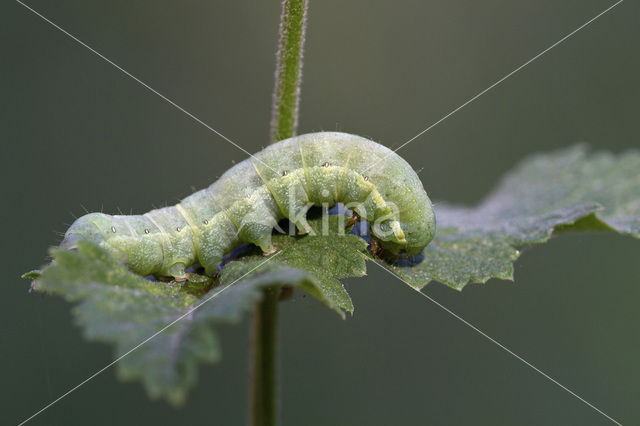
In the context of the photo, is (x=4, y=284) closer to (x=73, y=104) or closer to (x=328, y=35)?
(x=73, y=104)

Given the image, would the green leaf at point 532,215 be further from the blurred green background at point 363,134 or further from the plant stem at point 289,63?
the blurred green background at point 363,134

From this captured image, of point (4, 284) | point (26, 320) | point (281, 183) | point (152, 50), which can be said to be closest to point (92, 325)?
point (281, 183)

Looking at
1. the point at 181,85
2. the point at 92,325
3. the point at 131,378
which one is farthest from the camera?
the point at 181,85

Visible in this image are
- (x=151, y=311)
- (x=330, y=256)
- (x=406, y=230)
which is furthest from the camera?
(x=406, y=230)

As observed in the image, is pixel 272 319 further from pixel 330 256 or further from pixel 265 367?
pixel 330 256

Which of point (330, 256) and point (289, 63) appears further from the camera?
point (289, 63)

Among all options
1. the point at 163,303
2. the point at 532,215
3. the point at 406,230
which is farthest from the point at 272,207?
the point at 532,215

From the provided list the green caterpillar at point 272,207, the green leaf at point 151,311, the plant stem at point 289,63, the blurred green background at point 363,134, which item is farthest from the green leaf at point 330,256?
the blurred green background at point 363,134
